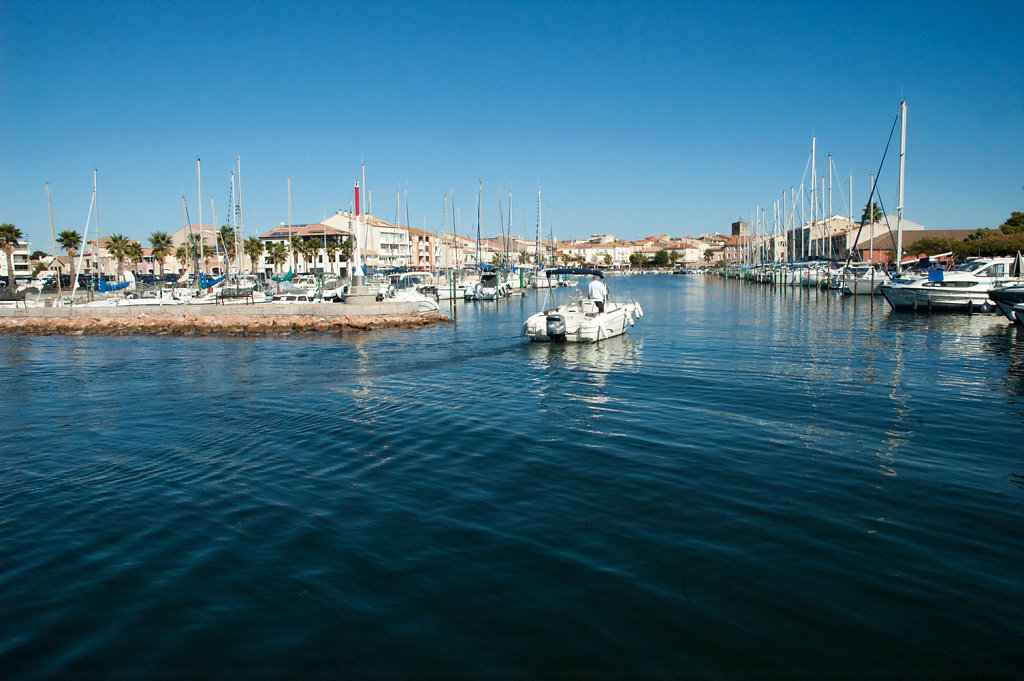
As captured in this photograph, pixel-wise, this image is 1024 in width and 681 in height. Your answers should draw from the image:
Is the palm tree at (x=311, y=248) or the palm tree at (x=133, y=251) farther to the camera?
the palm tree at (x=311, y=248)

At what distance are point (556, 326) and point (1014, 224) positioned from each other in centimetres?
7459

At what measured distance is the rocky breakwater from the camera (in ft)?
110

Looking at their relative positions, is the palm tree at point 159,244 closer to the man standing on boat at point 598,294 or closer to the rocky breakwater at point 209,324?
the rocky breakwater at point 209,324

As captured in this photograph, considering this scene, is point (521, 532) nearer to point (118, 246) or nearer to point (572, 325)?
point (572, 325)

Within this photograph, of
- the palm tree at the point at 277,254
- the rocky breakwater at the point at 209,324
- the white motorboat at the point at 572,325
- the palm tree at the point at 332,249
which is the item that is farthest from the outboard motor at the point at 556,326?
the palm tree at the point at 332,249

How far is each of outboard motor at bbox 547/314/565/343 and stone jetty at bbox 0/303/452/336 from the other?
1225 cm

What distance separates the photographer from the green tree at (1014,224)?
73.6 metres

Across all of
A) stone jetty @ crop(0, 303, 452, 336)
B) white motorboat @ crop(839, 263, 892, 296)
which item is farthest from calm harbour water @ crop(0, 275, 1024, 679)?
white motorboat @ crop(839, 263, 892, 296)

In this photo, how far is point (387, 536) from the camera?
730cm

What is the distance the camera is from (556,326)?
23125 mm

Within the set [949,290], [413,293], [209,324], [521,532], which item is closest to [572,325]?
[521,532]

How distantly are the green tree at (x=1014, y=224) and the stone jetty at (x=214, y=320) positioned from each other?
6822 cm

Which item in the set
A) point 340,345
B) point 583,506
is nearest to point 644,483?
point 583,506

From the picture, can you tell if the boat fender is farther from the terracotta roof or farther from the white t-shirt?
the terracotta roof
